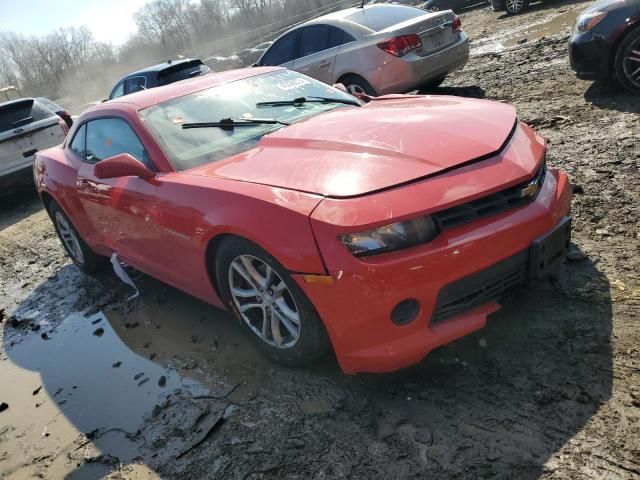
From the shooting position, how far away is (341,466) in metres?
2.38

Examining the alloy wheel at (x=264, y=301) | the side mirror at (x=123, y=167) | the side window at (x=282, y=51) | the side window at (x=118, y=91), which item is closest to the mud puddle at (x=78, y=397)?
the alloy wheel at (x=264, y=301)

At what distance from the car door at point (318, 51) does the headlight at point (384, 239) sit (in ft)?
20.0

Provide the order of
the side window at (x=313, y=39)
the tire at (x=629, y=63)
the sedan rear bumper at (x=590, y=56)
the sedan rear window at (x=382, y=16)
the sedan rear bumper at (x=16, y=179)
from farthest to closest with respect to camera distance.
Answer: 1. the sedan rear bumper at (x=16, y=179)
2. the side window at (x=313, y=39)
3. the sedan rear window at (x=382, y=16)
4. the sedan rear bumper at (x=590, y=56)
5. the tire at (x=629, y=63)

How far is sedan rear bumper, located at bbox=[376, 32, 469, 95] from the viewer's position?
7.36 meters

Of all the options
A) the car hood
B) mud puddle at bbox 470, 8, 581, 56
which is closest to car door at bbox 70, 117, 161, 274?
the car hood

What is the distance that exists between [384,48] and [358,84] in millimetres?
709

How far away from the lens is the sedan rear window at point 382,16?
7.77 m

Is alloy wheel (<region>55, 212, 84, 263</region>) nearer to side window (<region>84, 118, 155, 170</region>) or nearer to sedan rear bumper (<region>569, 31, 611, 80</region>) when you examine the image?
side window (<region>84, 118, 155, 170</region>)

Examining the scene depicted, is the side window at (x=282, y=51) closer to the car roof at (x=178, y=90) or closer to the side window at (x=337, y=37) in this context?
the side window at (x=337, y=37)

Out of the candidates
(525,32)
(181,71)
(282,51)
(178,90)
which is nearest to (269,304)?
(178,90)

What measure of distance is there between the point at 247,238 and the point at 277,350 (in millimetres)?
682

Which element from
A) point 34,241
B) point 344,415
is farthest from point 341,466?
point 34,241

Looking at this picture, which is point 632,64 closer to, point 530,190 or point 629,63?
point 629,63

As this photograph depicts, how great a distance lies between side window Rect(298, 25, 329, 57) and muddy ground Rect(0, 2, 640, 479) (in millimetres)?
4581
